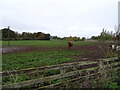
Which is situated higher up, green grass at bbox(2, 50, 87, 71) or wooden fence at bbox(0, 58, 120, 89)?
wooden fence at bbox(0, 58, 120, 89)

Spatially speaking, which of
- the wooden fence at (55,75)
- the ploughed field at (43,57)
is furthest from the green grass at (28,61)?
the wooden fence at (55,75)

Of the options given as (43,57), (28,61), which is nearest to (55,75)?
(28,61)

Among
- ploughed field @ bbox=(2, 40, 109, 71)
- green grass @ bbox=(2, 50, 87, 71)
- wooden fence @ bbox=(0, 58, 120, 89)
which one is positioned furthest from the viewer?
ploughed field @ bbox=(2, 40, 109, 71)

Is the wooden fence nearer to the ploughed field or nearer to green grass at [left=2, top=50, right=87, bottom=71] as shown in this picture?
green grass at [left=2, top=50, right=87, bottom=71]

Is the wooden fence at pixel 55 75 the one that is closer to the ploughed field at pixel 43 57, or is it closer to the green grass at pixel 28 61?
the green grass at pixel 28 61

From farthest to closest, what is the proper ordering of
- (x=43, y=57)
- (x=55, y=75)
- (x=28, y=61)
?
1. (x=43, y=57)
2. (x=28, y=61)
3. (x=55, y=75)

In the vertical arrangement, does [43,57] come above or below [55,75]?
below

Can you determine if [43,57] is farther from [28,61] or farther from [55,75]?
[55,75]

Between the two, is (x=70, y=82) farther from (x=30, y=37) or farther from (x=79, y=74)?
(x=30, y=37)

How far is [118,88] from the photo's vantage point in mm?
3713

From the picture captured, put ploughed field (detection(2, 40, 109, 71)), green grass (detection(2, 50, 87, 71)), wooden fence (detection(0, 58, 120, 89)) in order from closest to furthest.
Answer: wooden fence (detection(0, 58, 120, 89)) → green grass (detection(2, 50, 87, 71)) → ploughed field (detection(2, 40, 109, 71))

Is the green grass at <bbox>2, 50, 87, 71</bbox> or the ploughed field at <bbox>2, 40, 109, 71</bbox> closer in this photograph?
the green grass at <bbox>2, 50, 87, 71</bbox>

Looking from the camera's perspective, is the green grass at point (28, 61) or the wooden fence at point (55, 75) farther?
the green grass at point (28, 61)

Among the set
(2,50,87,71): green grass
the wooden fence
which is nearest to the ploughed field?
(2,50,87,71): green grass
